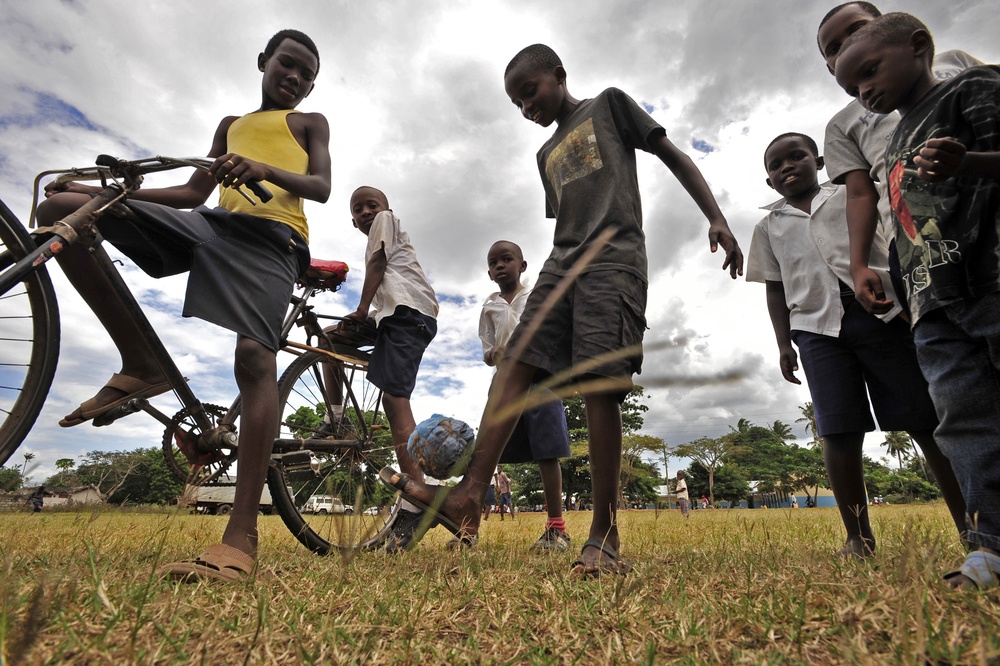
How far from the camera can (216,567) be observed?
191 cm

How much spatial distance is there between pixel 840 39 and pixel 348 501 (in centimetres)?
320

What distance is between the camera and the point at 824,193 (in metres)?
3.16

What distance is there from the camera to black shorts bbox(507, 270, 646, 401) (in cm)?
244

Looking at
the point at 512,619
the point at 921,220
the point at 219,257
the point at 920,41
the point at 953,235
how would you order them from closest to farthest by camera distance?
the point at 512,619, the point at 953,235, the point at 921,220, the point at 920,41, the point at 219,257

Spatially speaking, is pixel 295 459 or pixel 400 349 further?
pixel 400 349

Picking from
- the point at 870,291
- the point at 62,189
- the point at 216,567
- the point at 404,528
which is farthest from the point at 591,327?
the point at 62,189

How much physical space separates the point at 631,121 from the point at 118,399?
2.80 metres

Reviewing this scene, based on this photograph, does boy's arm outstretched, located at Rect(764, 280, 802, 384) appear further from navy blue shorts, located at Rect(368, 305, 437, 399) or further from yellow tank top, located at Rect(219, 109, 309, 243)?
yellow tank top, located at Rect(219, 109, 309, 243)

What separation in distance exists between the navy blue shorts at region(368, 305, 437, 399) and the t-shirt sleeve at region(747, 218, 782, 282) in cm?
210

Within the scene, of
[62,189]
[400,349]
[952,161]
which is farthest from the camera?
[400,349]

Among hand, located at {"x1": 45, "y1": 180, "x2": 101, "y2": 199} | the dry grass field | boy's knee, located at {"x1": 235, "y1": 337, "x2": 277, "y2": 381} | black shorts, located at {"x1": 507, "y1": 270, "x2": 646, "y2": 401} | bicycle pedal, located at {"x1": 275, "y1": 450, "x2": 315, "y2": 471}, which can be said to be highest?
hand, located at {"x1": 45, "y1": 180, "x2": 101, "y2": 199}

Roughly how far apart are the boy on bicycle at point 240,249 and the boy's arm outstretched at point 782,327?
2565mm

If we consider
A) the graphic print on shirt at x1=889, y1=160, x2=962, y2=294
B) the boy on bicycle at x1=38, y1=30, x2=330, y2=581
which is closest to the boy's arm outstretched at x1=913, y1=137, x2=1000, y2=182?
the graphic print on shirt at x1=889, y1=160, x2=962, y2=294

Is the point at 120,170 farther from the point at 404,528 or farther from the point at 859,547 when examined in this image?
the point at 859,547
